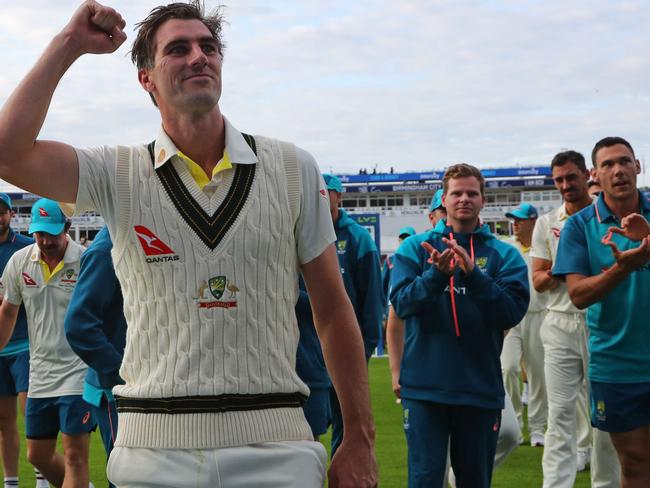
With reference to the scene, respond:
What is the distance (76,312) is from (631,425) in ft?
10.8

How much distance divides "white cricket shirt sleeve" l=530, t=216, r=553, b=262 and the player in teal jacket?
2.03 metres

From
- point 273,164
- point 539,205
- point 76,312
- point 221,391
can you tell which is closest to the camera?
point 221,391

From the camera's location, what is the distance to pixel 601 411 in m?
6.19

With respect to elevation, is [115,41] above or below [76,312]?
above

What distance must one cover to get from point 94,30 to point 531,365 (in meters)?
8.79

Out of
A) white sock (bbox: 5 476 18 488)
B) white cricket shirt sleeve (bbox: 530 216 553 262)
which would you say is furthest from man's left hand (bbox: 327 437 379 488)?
white sock (bbox: 5 476 18 488)

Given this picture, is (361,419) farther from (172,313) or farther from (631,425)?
(631,425)

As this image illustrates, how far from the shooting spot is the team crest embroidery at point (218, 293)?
3.10 meters

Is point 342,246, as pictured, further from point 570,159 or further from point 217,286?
point 217,286

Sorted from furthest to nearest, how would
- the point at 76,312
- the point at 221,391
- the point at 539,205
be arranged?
the point at 539,205
the point at 76,312
the point at 221,391

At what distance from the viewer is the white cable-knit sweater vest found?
10.1ft

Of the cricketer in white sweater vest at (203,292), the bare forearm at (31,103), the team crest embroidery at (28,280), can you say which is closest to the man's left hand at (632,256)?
the cricketer in white sweater vest at (203,292)

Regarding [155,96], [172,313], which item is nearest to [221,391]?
[172,313]

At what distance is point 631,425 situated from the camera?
20.0ft
